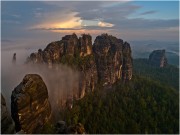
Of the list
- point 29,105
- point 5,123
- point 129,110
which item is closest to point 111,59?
point 129,110

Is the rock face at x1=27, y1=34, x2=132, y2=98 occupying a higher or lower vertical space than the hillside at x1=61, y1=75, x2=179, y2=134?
higher

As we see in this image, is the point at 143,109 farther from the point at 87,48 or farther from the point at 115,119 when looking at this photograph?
the point at 87,48

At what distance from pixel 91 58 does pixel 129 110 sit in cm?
3692

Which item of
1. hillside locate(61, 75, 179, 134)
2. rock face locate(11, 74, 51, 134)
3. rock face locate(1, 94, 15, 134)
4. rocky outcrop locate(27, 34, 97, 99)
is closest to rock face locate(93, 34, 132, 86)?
rocky outcrop locate(27, 34, 97, 99)

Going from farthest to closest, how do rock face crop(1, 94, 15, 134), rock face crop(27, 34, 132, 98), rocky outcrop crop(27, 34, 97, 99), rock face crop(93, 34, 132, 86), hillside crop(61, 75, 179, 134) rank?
rock face crop(93, 34, 132, 86), rock face crop(27, 34, 132, 98), rocky outcrop crop(27, 34, 97, 99), hillside crop(61, 75, 179, 134), rock face crop(1, 94, 15, 134)

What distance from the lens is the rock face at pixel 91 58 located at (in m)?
151

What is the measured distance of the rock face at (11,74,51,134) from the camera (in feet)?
199

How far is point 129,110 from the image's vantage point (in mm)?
135000

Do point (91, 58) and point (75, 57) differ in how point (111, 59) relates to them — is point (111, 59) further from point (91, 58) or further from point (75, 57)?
point (75, 57)

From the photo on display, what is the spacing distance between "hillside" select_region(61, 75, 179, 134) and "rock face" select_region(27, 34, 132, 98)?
6.37 m

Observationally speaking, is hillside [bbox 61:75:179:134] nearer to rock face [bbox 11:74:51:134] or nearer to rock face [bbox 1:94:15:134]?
rock face [bbox 11:74:51:134]

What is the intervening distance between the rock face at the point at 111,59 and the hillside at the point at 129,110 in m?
6.10

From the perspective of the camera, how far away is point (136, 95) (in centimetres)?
15150

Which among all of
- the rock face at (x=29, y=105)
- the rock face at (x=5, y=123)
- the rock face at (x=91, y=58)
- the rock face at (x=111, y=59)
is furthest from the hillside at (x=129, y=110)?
the rock face at (x=5, y=123)
